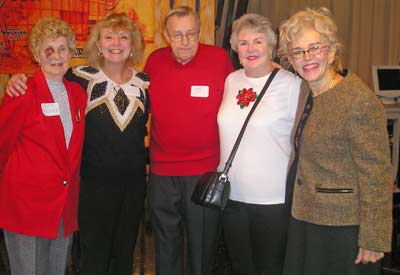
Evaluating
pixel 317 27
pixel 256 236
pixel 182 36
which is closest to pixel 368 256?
pixel 256 236

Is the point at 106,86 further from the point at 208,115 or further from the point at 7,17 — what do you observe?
the point at 7,17

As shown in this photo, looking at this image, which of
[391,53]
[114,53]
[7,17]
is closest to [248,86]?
[114,53]

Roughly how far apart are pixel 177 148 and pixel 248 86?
516mm

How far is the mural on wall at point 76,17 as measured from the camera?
468 centimetres

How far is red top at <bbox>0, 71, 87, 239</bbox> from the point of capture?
2045 millimetres

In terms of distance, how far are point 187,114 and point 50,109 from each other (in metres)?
0.70

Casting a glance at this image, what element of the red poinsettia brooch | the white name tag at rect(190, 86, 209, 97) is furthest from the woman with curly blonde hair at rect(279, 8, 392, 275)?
the white name tag at rect(190, 86, 209, 97)

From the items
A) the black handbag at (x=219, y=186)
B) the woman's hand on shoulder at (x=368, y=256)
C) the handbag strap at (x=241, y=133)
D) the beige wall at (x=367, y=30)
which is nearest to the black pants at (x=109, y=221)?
the black handbag at (x=219, y=186)

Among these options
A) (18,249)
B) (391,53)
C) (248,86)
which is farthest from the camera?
→ (391,53)

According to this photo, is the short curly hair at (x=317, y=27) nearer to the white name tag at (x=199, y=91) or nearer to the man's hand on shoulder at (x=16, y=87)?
the white name tag at (x=199, y=91)

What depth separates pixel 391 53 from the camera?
5.71 meters

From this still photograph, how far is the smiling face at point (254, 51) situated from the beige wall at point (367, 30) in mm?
3426

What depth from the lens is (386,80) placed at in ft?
16.7

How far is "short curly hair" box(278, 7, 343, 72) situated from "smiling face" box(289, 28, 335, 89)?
2 cm
